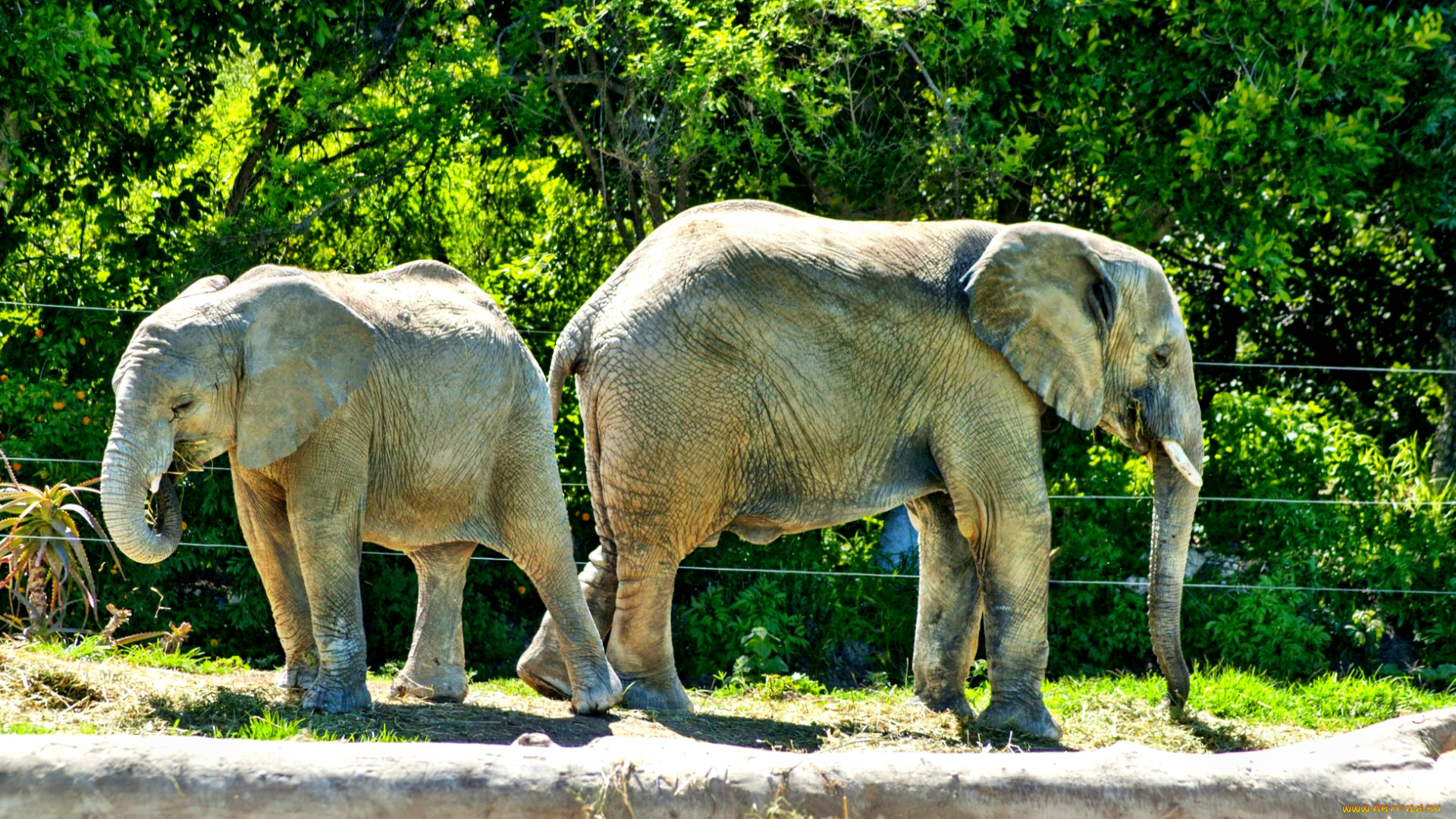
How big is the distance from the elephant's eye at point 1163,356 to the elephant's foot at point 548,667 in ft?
10.5

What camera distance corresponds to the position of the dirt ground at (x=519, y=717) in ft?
21.0

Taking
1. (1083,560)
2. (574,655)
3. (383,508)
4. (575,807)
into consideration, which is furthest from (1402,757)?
(1083,560)

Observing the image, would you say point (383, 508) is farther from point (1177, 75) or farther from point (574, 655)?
point (1177, 75)

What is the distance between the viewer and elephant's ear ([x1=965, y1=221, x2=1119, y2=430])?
7.80 metres

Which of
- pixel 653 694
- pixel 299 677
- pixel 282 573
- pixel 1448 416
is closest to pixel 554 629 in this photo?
pixel 653 694

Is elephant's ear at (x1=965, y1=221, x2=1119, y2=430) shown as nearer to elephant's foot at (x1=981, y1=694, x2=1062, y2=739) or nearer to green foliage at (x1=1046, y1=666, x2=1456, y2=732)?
elephant's foot at (x1=981, y1=694, x2=1062, y2=739)

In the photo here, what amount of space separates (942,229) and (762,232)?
3.01 feet

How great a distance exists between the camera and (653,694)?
25.7 ft

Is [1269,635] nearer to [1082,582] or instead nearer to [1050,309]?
[1082,582]

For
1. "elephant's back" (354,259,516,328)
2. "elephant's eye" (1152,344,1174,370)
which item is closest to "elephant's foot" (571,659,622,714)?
"elephant's back" (354,259,516,328)

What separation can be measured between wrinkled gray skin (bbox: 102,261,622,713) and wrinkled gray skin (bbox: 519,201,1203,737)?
1.22 feet

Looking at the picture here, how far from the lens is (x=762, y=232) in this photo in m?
7.83

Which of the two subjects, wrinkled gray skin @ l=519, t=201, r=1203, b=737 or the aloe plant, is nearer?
wrinkled gray skin @ l=519, t=201, r=1203, b=737

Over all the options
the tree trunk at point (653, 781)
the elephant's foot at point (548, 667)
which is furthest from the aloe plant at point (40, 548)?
the tree trunk at point (653, 781)
